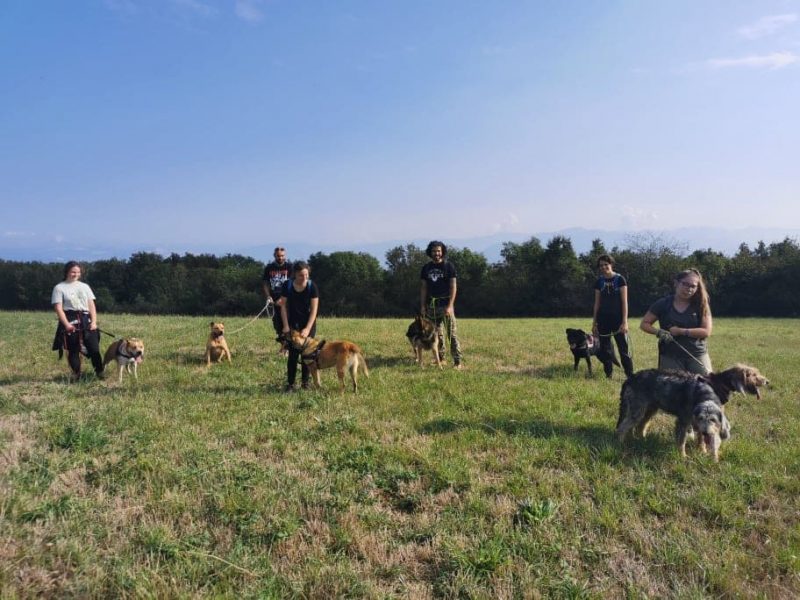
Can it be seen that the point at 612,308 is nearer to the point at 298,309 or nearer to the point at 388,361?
the point at 388,361

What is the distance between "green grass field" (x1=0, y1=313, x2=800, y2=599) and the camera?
2.93 m

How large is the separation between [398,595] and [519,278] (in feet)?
154

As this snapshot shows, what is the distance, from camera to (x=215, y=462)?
452 cm

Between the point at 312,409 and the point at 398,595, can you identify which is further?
the point at 312,409

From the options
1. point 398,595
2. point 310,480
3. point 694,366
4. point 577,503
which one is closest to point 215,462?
point 310,480

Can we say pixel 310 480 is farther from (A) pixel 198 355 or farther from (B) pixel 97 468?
(A) pixel 198 355

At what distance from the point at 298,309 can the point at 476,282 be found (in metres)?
43.8

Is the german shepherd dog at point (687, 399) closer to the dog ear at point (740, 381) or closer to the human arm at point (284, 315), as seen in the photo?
the dog ear at point (740, 381)

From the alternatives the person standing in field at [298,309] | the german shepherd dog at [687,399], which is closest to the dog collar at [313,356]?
the person standing in field at [298,309]

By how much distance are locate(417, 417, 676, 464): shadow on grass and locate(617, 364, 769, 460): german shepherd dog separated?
18cm

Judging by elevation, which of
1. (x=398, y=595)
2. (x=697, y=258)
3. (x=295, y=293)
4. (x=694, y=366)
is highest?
(x=697, y=258)

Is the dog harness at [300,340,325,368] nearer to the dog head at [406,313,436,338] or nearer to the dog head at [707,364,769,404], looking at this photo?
the dog head at [406,313,436,338]

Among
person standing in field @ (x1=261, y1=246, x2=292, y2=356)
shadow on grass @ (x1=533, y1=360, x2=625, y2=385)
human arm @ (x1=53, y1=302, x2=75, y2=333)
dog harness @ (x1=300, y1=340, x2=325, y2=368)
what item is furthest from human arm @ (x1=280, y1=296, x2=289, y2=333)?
shadow on grass @ (x1=533, y1=360, x2=625, y2=385)

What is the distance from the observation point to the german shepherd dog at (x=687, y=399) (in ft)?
15.3
